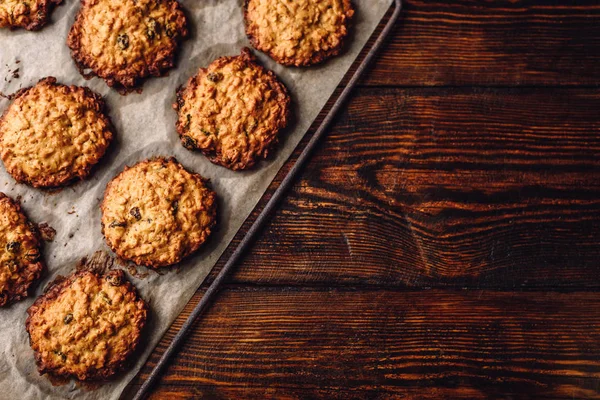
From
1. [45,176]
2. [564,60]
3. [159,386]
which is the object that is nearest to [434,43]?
[564,60]

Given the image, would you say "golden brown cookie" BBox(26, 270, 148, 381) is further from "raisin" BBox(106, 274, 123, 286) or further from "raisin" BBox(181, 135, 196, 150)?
"raisin" BBox(181, 135, 196, 150)

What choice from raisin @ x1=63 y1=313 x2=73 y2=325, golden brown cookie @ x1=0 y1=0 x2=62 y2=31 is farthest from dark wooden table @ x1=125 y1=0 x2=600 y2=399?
golden brown cookie @ x1=0 y1=0 x2=62 y2=31

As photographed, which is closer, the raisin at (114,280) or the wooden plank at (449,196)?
the raisin at (114,280)

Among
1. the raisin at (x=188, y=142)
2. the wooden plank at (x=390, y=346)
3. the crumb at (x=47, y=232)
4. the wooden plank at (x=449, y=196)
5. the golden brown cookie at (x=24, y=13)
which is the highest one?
the golden brown cookie at (x=24, y=13)

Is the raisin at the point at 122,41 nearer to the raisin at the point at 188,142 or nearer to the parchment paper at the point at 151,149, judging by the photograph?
the parchment paper at the point at 151,149

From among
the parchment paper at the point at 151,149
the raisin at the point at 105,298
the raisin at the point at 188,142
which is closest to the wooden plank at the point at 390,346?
the parchment paper at the point at 151,149

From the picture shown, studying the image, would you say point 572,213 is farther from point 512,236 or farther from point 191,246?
point 191,246
